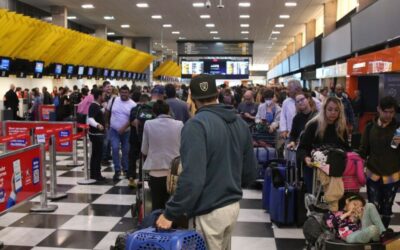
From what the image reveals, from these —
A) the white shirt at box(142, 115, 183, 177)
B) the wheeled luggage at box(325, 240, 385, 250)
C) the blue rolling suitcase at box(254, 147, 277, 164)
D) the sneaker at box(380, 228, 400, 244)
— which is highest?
the white shirt at box(142, 115, 183, 177)

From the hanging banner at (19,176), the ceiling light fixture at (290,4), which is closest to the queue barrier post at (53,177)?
the hanging banner at (19,176)

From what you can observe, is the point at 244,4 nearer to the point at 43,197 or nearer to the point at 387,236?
the point at 43,197

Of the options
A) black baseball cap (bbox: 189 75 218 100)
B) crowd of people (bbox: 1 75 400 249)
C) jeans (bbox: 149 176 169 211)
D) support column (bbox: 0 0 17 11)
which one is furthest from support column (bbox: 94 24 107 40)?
black baseball cap (bbox: 189 75 218 100)

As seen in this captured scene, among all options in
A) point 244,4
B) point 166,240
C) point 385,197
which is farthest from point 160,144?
point 244,4

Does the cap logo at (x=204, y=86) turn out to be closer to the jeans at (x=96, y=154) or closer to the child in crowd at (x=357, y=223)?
the child in crowd at (x=357, y=223)

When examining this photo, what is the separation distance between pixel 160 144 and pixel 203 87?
7.26 feet

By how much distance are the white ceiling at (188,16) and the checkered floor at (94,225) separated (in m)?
11.5

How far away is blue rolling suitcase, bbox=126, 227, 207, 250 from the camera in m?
2.25

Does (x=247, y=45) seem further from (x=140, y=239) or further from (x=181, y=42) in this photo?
(x=140, y=239)

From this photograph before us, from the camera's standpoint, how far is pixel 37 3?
18.5 metres

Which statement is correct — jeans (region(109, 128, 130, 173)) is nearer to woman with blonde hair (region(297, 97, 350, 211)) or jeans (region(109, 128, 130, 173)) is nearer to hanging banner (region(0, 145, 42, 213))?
hanging banner (region(0, 145, 42, 213))

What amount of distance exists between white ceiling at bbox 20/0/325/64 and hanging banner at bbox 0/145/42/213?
12312 millimetres

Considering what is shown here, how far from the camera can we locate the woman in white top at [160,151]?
15.2 ft

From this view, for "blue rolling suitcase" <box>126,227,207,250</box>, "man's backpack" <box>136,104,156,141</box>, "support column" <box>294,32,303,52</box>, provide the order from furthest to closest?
"support column" <box>294,32,303,52</box> → "man's backpack" <box>136,104,156,141</box> → "blue rolling suitcase" <box>126,227,207,250</box>
